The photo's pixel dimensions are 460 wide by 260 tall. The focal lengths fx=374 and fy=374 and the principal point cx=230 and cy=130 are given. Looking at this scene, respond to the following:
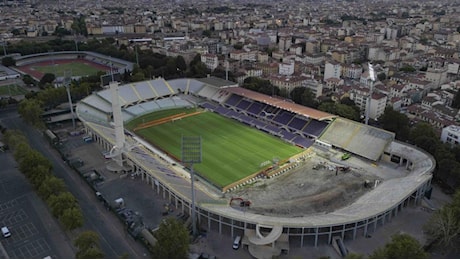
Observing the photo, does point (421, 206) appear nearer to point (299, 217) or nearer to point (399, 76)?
point (299, 217)

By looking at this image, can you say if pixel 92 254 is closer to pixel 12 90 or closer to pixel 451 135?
pixel 451 135

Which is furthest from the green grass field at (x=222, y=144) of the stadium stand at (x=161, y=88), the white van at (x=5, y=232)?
the white van at (x=5, y=232)

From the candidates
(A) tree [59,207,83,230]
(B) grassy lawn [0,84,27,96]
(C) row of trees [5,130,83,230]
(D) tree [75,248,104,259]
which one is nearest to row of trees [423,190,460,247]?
(D) tree [75,248,104,259]

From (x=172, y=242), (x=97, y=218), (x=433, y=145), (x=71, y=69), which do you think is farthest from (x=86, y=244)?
(x=71, y=69)

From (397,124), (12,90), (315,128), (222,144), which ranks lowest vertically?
(222,144)

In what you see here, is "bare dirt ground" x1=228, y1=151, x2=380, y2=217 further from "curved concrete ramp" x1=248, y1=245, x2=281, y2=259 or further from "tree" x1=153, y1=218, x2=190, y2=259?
"tree" x1=153, y1=218, x2=190, y2=259
